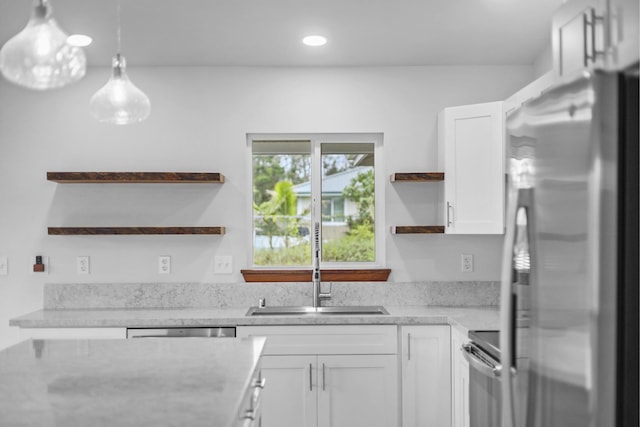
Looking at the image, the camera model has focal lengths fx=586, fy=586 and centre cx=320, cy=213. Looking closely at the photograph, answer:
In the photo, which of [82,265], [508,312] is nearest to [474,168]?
[508,312]

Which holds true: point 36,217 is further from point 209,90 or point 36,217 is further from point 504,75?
point 504,75

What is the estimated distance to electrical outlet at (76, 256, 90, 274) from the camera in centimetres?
365

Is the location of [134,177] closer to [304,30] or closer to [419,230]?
[304,30]

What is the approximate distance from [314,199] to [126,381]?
2.24 m

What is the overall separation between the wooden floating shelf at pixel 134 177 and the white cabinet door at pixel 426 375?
1470mm

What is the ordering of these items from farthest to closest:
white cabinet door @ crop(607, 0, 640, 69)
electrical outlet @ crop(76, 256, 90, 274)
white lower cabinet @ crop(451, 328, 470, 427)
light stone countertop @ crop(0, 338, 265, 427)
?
electrical outlet @ crop(76, 256, 90, 274)
white lower cabinet @ crop(451, 328, 470, 427)
light stone countertop @ crop(0, 338, 265, 427)
white cabinet door @ crop(607, 0, 640, 69)

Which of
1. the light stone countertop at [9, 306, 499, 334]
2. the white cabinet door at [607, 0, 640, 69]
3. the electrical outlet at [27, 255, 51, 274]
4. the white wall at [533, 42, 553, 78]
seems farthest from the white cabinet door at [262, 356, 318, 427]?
the white cabinet door at [607, 0, 640, 69]

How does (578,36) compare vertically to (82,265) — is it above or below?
above

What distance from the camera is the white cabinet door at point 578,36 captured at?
144 centimetres

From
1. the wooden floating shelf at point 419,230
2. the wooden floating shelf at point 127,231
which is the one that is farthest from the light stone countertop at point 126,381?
the wooden floating shelf at point 419,230

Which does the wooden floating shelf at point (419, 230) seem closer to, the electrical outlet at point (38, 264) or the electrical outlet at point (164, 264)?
the electrical outlet at point (164, 264)

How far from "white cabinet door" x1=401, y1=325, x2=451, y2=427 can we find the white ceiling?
5.36ft

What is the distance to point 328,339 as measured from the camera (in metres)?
3.19

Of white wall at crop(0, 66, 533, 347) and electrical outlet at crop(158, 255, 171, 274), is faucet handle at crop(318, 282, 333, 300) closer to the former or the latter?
white wall at crop(0, 66, 533, 347)
